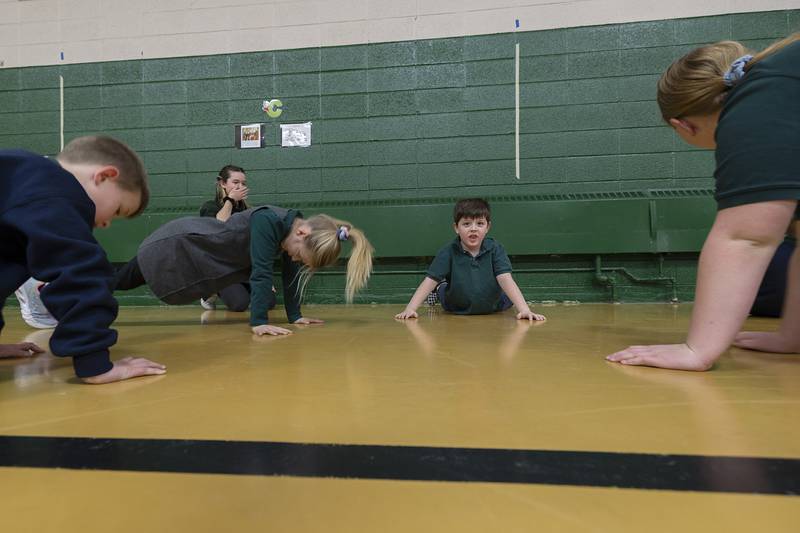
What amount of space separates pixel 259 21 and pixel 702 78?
13.2 ft

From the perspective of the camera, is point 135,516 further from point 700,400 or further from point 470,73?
point 470,73

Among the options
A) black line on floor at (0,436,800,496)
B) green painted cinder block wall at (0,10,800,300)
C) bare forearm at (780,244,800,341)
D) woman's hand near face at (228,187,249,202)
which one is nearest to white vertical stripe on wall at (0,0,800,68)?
green painted cinder block wall at (0,10,800,300)

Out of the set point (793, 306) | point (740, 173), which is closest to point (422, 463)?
point (740, 173)

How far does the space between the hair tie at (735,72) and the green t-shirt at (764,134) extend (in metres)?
0.03

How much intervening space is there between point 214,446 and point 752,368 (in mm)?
1321

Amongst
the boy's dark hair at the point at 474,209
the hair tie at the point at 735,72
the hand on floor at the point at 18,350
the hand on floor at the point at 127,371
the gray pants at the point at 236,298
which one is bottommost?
the gray pants at the point at 236,298

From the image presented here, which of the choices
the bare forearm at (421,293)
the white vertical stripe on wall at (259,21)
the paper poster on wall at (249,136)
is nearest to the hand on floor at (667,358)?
the bare forearm at (421,293)

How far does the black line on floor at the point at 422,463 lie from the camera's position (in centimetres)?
64

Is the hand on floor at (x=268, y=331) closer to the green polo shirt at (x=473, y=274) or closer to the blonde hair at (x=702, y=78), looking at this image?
the green polo shirt at (x=473, y=274)

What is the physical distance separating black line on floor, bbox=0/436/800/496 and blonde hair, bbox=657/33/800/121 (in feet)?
3.17

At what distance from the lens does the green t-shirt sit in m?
1.13

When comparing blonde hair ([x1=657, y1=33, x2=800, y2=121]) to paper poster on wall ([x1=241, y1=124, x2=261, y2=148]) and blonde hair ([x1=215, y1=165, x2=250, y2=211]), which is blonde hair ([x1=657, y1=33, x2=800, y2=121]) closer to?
blonde hair ([x1=215, y1=165, x2=250, y2=211])

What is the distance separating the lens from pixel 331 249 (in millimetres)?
2461

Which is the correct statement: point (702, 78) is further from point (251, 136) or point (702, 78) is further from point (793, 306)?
point (251, 136)
